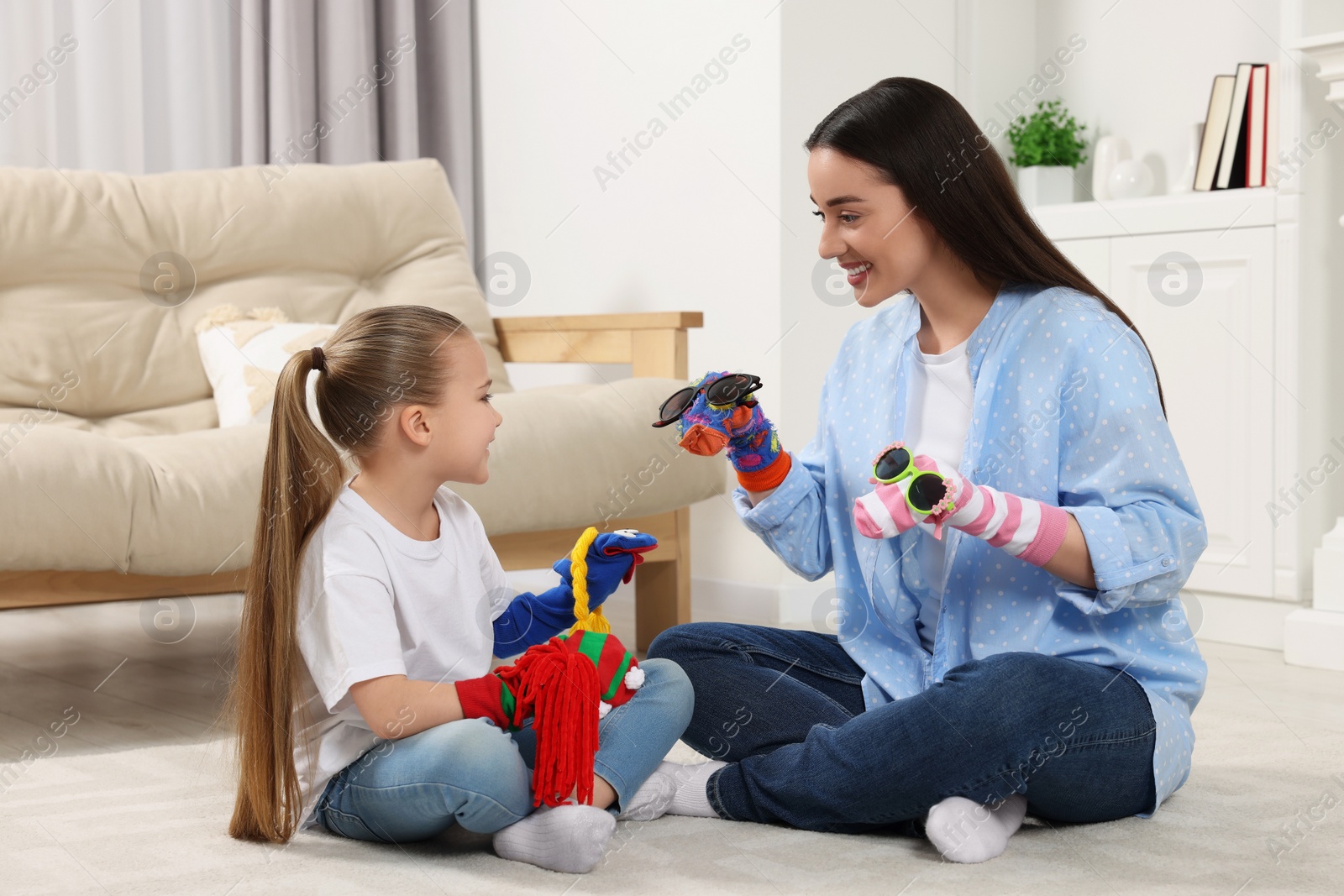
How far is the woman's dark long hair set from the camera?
1.17 metres

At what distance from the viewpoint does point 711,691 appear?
128cm

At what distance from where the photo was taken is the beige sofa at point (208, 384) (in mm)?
1514

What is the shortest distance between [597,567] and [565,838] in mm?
268

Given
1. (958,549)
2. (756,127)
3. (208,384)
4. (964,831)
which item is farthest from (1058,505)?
(208,384)

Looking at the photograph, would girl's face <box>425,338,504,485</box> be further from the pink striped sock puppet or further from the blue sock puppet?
the pink striped sock puppet

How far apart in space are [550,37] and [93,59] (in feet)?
3.23

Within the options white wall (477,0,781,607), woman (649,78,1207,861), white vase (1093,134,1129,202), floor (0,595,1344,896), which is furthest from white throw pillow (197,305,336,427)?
white vase (1093,134,1129,202)

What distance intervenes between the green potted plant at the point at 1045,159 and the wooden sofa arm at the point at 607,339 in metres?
0.90

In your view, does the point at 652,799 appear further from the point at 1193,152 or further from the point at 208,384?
the point at 1193,152

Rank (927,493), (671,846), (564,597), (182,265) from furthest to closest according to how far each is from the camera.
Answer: (182,265), (564,597), (671,846), (927,493)

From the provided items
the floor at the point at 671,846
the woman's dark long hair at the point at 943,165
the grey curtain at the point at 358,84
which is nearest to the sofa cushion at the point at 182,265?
the grey curtain at the point at 358,84

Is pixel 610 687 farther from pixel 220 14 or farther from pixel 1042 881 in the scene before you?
pixel 220 14

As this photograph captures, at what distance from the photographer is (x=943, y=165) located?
1169 millimetres

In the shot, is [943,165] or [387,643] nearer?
[387,643]
